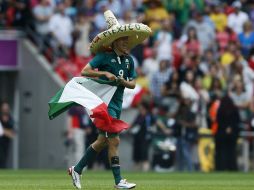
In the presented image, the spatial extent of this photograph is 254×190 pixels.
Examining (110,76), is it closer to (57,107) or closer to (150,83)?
(57,107)

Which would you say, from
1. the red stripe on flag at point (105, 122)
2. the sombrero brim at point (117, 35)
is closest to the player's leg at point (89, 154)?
the red stripe on flag at point (105, 122)

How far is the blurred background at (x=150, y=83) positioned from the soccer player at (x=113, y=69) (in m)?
13.2

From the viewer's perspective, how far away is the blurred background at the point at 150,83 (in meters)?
32.2

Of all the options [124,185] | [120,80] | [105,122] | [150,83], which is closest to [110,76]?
[120,80]

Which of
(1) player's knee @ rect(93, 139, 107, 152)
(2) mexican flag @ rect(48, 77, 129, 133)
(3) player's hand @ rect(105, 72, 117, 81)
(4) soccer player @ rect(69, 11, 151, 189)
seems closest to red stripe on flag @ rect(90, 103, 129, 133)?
(2) mexican flag @ rect(48, 77, 129, 133)

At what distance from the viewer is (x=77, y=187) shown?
1786 centimetres

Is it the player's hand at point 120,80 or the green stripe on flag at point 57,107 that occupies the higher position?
the player's hand at point 120,80

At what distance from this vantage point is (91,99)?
17.9 metres

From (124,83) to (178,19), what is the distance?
1752 cm

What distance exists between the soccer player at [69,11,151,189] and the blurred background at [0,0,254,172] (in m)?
13.2

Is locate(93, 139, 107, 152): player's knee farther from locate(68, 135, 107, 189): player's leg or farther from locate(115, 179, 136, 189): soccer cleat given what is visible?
locate(115, 179, 136, 189): soccer cleat

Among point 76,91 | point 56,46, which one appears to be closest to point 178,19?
point 56,46

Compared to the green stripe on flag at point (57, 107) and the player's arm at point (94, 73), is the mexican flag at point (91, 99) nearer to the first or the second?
the green stripe on flag at point (57, 107)

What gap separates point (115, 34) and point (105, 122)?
1322mm
